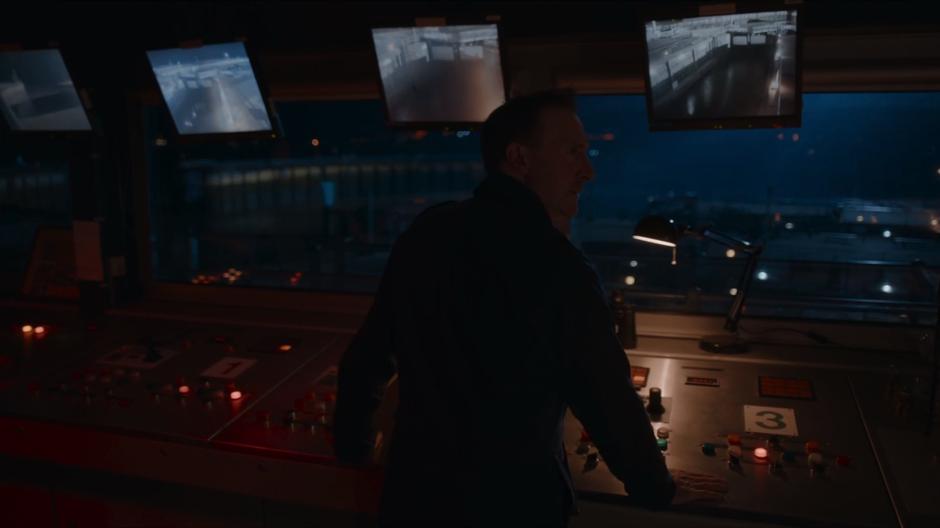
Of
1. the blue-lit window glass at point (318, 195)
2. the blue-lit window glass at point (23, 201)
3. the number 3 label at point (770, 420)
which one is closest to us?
the number 3 label at point (770, 420)

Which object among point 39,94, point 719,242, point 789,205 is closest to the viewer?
point 719,242

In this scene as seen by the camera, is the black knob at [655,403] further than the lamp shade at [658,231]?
No

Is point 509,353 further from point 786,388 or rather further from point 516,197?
point 786,388

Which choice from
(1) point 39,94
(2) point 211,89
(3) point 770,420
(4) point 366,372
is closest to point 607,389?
(4) point 366,372

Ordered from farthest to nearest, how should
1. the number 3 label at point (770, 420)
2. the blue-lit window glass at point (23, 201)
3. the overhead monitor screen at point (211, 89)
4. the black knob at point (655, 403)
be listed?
the blue-lit window glass at point (23, 201)
the overhead monitor screen at point (211, 89)
the black knob at point (655, 403)
the number 3 label at point (770, 420)

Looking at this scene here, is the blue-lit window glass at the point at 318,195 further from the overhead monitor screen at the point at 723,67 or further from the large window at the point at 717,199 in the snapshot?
the overhead monitor screen at the point at 723,67

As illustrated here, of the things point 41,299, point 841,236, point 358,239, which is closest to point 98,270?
point 41,299

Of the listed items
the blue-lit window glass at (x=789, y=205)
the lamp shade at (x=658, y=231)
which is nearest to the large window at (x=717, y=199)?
the blue-lit window glass at (x=789, y=205)
